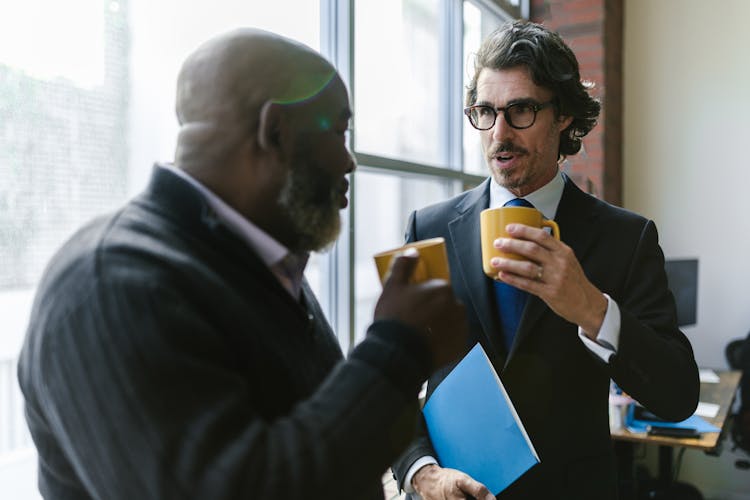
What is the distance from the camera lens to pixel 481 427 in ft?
3.18

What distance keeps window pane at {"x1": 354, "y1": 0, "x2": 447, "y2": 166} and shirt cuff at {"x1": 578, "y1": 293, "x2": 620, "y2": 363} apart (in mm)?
1417

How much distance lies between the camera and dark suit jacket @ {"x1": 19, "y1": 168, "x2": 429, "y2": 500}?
1.56 ft

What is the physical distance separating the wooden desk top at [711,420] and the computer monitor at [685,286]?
38cm

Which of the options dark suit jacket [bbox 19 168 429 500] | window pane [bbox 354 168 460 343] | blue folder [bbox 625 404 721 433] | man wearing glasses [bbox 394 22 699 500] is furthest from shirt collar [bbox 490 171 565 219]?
blue folder [bbox 625 404 721 433]

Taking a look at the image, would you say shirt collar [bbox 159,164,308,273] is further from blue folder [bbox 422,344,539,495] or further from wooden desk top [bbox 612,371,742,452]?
wooden desk top [bbox 612,371,742,452]

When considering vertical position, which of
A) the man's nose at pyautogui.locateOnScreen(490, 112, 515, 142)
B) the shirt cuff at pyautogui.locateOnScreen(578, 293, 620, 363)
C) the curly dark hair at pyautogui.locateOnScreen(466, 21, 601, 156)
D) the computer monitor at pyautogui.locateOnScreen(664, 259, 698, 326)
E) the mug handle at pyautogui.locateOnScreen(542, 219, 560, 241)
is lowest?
the computer monitor at pyautogui.locateOnScreen(664, 259, 698, 326)

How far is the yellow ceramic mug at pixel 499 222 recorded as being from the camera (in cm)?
92

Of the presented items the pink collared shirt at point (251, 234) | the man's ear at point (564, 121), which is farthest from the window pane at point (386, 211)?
the pink collared shirt at point (251, 234)

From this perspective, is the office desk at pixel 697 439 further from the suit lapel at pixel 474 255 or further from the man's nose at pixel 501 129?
the man's nose at pixel 501 129

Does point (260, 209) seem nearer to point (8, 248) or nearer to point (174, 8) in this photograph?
point (8, 248)

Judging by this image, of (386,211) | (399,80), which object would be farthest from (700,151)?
(399,80)

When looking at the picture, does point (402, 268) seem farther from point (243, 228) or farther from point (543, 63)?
point (543, 63)

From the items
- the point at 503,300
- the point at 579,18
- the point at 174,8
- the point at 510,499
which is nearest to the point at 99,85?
the point at 174,8

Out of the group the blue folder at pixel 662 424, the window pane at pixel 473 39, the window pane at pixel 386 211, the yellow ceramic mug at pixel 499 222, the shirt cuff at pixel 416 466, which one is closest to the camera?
the yellow ceramic mug at pixel 499 222
